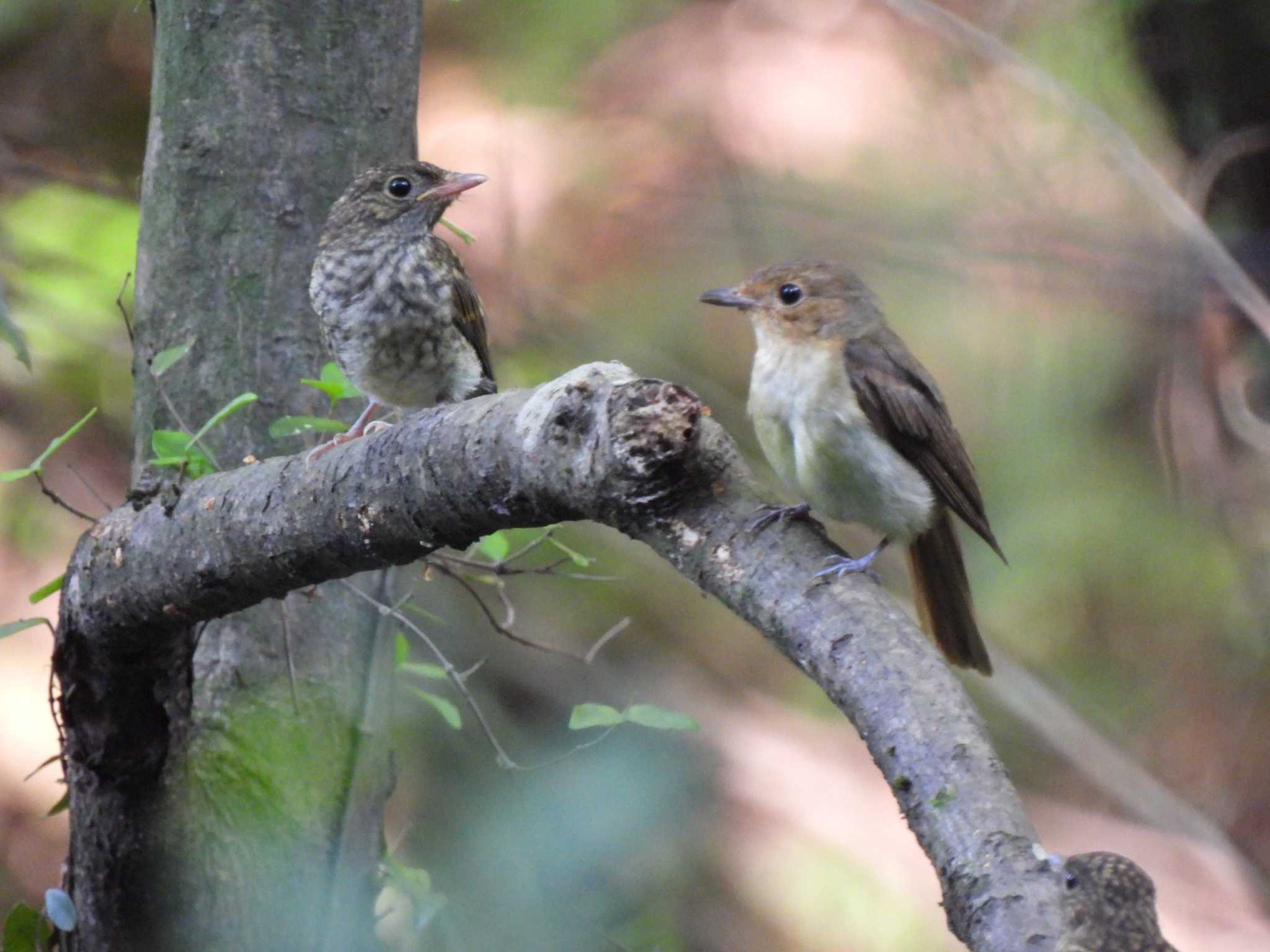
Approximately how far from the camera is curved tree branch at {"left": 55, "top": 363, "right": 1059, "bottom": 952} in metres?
1.53

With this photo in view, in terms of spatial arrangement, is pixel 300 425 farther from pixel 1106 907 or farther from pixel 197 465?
pixel 1106 907

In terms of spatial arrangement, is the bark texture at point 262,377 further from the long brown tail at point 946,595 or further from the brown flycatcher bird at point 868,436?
the long brown tail at point 946,595

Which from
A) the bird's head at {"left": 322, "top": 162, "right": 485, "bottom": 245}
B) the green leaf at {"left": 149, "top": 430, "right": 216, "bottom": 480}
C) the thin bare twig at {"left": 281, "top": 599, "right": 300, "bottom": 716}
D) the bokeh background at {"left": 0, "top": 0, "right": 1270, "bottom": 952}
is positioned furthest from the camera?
the bokeh background at {"left": 0, "top": 0, "right": 1270, "bottom": 952}

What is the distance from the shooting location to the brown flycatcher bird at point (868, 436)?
10.3ft

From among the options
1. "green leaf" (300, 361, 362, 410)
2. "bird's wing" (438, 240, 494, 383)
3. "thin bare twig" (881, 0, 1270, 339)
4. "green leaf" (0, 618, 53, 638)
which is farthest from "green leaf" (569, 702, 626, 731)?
"thin bare twig" (881, 0, 1270, 339)

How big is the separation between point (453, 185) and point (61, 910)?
6.21 feet

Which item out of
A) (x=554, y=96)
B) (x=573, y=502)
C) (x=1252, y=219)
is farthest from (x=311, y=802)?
Answer: (x=1252, y=219)

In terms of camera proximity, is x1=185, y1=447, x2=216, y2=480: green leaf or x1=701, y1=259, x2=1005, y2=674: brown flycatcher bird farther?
x1=701, y1=259, x2=1005, y2=674: brown flycatcher bird

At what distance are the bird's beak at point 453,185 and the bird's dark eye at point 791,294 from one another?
77 cm

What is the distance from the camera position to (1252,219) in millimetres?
5438

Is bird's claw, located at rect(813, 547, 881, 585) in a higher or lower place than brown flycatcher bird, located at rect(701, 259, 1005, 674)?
higher

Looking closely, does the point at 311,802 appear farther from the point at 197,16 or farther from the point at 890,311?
the point at 890,311

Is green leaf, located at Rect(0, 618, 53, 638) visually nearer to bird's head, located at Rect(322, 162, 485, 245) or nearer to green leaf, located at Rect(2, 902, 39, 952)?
green leaf, located at Rect(2, 902, 39, 952)

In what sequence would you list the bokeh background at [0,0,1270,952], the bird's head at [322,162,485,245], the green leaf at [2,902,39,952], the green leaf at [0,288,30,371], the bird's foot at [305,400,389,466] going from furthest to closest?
the bokeh background at [0,0,1270,952] < the bird's head at [322,162,485,245] < the green leaf at [2,902,39,952] < the bird's foot at [305,400,389,466] < the green leaf at [0,288,30,371]
